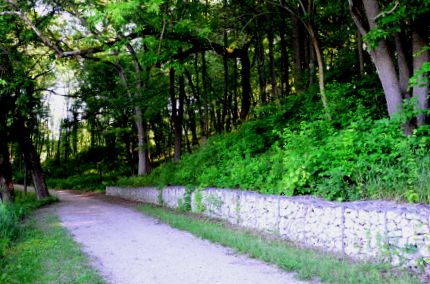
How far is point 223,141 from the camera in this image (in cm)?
1241

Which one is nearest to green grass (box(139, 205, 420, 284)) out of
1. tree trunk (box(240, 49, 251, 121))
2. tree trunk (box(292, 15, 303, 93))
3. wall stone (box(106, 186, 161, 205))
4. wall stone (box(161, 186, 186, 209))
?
wall stone (box(161, 186, 186, 209))

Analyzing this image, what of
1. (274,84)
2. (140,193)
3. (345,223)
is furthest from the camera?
(140,193)

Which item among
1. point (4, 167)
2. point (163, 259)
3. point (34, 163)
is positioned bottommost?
point (163, 259)

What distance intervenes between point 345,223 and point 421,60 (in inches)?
140

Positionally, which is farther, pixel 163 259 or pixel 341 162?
pixel 341 162

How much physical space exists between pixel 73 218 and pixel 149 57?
19.4ft

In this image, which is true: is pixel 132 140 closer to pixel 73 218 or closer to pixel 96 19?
pixel 73 218

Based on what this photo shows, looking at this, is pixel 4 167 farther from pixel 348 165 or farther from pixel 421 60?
pixel 421 60

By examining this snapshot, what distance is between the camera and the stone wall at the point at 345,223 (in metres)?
4.94

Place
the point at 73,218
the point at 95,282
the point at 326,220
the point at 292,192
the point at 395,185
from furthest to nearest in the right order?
the point at 73,218 → the point at 292,192 → the point at 326,220 → the point at 395,185 → the point at 95,282

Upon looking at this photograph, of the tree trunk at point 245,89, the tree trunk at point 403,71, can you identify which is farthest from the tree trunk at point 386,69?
the tree trunk at point 245,89

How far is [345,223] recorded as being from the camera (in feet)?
19.5

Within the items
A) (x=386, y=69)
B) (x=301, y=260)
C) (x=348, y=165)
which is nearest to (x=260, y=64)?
(x=386, y=69)

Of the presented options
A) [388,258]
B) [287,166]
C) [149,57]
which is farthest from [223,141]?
[388,258]
